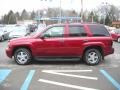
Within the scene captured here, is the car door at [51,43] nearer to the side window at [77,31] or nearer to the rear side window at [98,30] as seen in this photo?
the side window at [77,31]

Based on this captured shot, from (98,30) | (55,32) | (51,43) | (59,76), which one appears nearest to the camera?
(59,76)

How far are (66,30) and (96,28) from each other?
1306 mm

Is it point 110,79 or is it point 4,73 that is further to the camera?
point 4,73

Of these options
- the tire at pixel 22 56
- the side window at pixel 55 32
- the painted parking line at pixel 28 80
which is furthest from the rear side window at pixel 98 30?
the painted parking line at pixel 28 80

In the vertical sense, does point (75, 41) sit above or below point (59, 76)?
above

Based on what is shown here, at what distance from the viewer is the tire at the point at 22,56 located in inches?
479

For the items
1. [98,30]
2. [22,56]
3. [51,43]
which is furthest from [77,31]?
[22,56]

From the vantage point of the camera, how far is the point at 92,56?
12.1m

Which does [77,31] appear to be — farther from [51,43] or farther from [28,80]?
[28,80]

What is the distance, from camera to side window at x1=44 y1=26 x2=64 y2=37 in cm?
1205

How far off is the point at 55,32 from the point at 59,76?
9.35 ft

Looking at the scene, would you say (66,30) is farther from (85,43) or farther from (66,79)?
(66,79)

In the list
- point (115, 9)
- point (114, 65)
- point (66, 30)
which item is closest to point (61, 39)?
point (66, 30)

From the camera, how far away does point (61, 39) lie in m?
11.9
